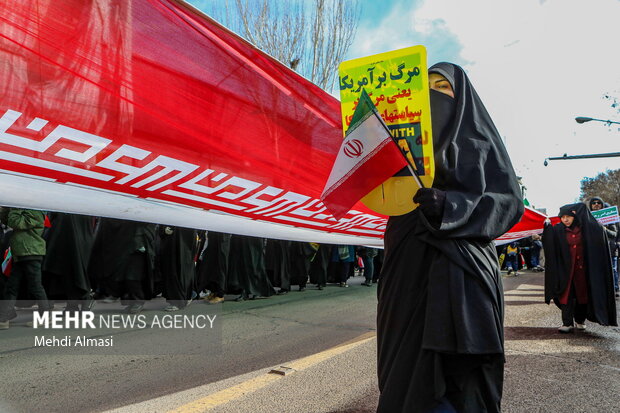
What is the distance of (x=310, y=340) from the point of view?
500 cm

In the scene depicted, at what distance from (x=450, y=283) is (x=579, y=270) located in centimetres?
519

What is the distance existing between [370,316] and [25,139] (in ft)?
18.3

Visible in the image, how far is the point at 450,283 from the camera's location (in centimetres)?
181

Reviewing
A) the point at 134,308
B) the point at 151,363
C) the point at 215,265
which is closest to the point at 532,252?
the point at 215,265

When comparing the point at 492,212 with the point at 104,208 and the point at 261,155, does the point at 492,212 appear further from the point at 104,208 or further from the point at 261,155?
the point at 104,208

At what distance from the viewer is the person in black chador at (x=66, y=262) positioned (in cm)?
622

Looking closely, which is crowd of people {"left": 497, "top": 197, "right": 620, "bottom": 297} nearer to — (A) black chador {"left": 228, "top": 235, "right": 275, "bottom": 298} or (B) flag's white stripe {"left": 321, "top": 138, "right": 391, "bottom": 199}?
(A) black chador {"left": 228, "top": 235, "right": 275, "bottom": 298}

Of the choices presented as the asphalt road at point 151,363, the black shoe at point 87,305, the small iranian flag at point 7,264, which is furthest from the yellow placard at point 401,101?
the black shoe at point 87,305

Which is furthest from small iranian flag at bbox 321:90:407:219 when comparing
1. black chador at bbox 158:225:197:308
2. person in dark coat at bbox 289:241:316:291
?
person in dark coat at bbox 289:241:316:291

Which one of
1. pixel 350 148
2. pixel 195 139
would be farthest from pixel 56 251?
pixel 350 148

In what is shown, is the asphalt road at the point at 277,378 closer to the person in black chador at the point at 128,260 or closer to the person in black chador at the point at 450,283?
the person in black chador at the point at 450,283

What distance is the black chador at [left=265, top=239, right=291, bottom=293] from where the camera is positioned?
976 centimetres

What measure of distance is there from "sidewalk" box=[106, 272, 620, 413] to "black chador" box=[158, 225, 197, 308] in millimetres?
3509

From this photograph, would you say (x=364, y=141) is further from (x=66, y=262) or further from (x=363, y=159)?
(x=66, y=262)
